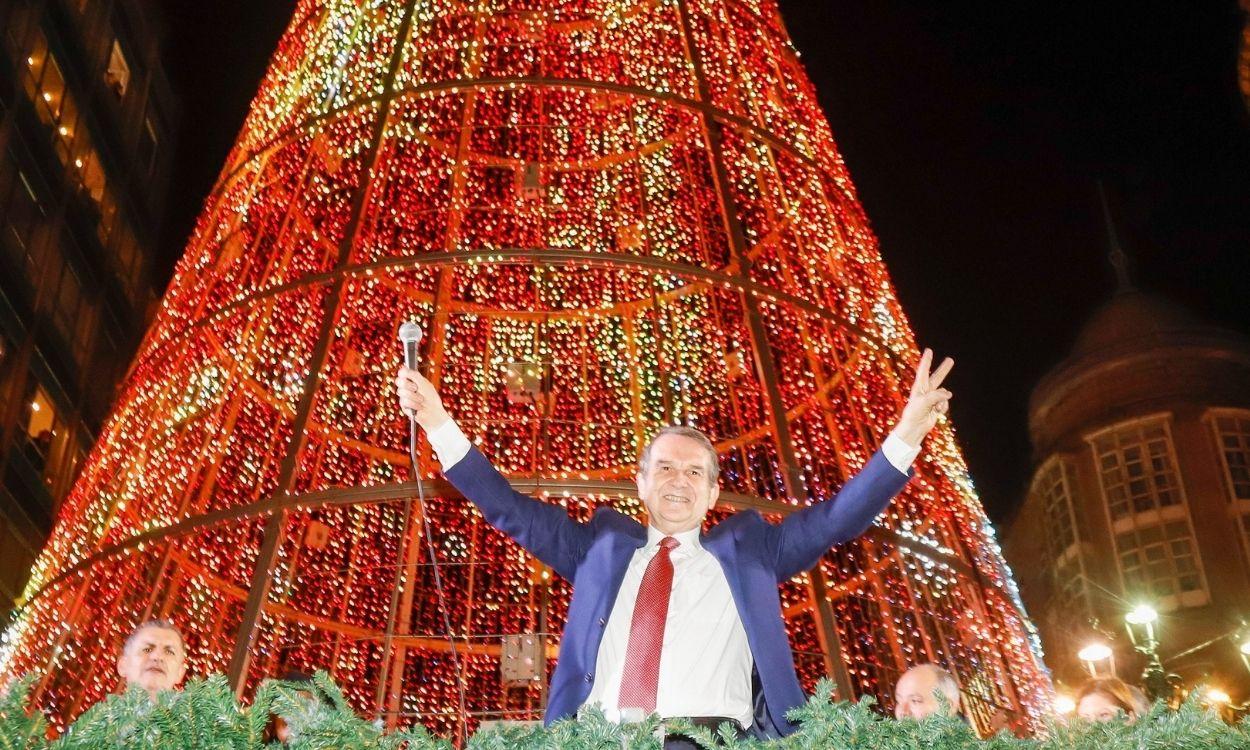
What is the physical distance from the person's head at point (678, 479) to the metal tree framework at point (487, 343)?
3.29 meters

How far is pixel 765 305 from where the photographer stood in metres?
8.84

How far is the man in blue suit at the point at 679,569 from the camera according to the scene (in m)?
3.57

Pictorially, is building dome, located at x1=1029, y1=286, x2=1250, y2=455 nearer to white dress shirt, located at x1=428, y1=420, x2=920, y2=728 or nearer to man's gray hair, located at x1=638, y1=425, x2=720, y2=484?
man's gray hair, located at x1=638, y1=425, x2=720, y2=484

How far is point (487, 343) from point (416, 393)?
7981mm

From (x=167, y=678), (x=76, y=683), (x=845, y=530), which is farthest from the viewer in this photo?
(x=76, y=683)

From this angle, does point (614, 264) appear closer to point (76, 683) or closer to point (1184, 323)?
point (76, 683)

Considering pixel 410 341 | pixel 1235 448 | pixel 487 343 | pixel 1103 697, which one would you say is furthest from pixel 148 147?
pixel 410 341

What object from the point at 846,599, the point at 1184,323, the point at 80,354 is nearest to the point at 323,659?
the point at 846,599

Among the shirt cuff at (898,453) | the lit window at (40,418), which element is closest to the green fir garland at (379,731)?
the shirt cuff at (898,453)

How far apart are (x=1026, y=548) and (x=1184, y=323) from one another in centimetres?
822

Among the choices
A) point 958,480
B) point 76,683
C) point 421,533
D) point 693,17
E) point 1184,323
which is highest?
point 1184,323

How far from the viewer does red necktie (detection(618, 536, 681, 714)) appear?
3.45 m

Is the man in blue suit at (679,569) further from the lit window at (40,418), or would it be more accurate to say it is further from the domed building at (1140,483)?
the domed building at (1140,483)

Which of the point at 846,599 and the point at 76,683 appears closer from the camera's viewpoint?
the point at 76,683
